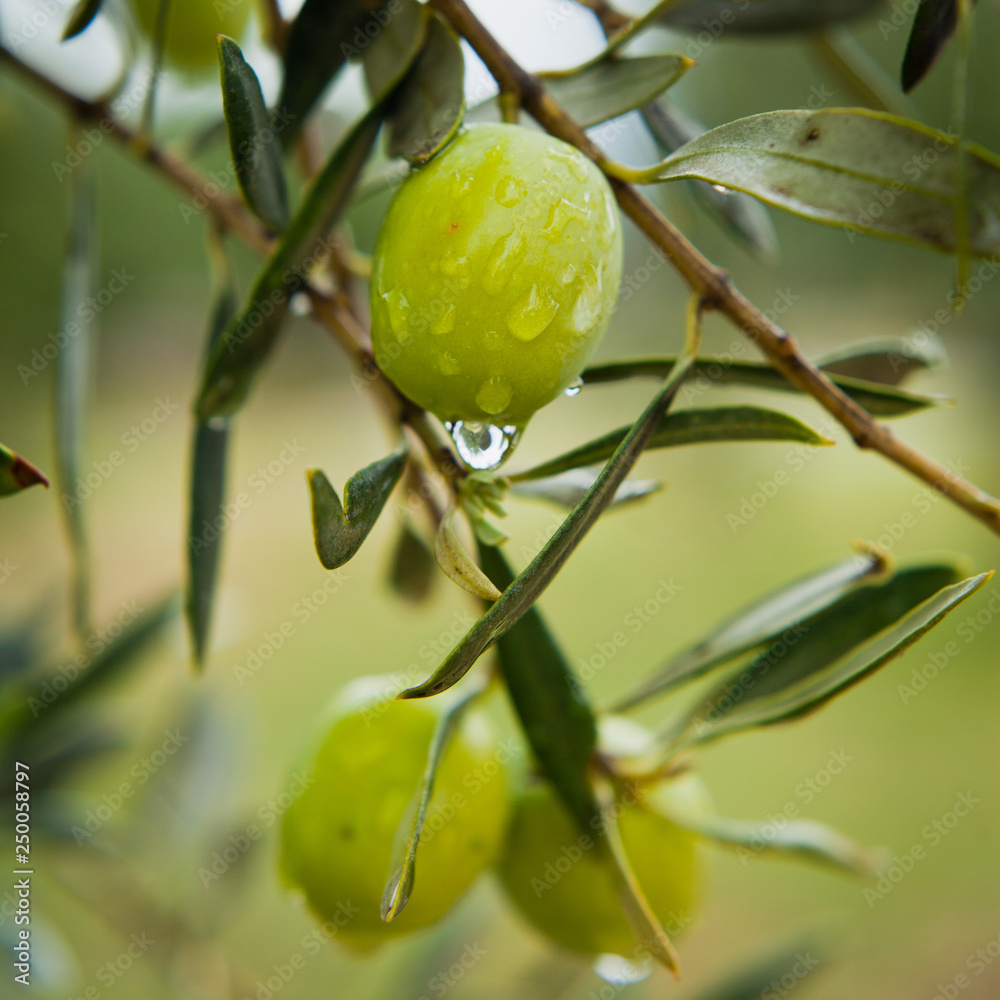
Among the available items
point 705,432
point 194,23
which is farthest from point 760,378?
point 194,23

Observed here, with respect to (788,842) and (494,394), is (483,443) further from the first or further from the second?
(788,842)

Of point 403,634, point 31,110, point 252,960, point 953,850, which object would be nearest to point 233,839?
point 252,960

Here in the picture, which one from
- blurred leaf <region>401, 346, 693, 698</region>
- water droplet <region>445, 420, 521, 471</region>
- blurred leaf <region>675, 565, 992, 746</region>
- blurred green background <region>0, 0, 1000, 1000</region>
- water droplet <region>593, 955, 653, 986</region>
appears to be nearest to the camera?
blurred leaf <region>401, 346, 693, 698</region>

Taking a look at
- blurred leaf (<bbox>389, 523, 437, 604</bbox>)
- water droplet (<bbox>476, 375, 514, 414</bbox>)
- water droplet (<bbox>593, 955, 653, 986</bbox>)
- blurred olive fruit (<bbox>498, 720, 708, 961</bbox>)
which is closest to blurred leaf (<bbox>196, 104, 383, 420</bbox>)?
water droplet (<bbox>476, 375, 514, 414</bbox>)

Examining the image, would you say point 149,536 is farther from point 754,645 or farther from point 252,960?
point 754,645

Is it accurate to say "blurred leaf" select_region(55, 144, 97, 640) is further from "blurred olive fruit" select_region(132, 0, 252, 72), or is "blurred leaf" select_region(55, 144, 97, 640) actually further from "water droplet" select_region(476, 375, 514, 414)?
"water droplet" select_region(476, 375, 514, 414)

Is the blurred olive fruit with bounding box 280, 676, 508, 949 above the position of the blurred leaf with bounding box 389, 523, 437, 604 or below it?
below

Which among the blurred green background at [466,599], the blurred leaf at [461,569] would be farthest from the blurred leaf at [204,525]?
the blurred leaf at [461,569]
